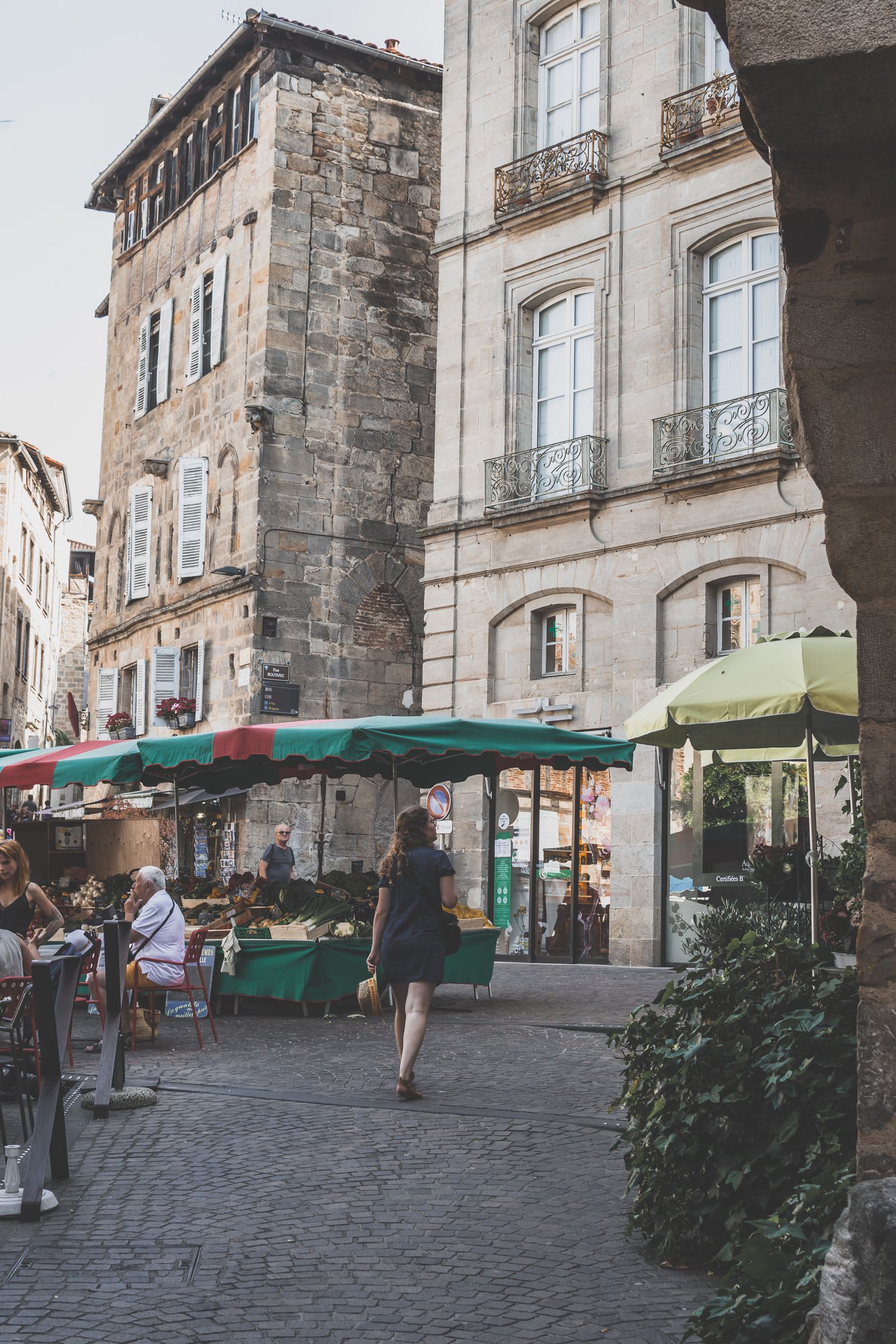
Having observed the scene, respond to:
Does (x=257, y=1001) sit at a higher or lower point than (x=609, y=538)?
lower

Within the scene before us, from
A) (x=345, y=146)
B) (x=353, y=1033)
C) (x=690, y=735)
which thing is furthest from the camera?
(x=345, y=146)

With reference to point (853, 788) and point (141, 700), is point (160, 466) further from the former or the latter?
point (853, 788)

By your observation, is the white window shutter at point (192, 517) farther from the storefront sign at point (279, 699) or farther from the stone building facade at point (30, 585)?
the stone building facade at point (30, 585)

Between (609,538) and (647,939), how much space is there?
501 cm

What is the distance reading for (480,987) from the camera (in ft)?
52.7

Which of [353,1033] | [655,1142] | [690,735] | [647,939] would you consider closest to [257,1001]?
[353,1033]

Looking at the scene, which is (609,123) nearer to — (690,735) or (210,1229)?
(690,735)

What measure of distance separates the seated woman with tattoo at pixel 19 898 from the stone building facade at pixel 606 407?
9765mm

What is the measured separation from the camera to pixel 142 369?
99.6 feet

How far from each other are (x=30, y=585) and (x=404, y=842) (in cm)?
4018

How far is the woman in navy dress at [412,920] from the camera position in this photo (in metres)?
9.16

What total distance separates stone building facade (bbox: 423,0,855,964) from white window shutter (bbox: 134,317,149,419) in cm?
909

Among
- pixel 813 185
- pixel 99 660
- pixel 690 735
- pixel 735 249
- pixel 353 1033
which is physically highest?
pixel 735 249

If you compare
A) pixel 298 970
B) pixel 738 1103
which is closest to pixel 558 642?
pixel 298 970
